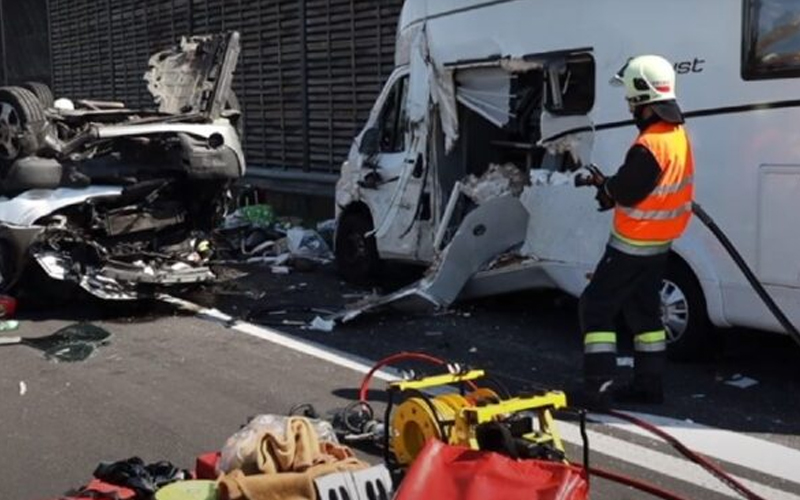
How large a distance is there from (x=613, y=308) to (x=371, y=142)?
4362 mm

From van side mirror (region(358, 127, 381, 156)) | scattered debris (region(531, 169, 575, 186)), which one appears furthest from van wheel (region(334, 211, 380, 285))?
scattered debris (region(531, 169, 575, 186))

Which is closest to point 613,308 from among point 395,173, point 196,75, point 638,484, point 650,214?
point 650,214

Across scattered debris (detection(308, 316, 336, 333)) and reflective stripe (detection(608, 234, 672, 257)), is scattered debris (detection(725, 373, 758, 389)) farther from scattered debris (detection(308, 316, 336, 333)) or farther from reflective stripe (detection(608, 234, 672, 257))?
scattered debris (detection(308, 316, 336, 333))

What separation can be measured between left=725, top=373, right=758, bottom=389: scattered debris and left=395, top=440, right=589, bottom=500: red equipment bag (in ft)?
10.6

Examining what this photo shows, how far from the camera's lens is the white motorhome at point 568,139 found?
6.02m

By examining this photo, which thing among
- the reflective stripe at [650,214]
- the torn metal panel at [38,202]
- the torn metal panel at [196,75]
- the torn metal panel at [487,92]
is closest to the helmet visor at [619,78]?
the reflective stripe at [650,214]

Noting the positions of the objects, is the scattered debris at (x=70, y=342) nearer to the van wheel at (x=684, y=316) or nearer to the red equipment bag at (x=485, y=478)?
the van wheel at (x=684, y=316)

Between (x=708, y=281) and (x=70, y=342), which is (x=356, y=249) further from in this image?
(x=708, y=281)

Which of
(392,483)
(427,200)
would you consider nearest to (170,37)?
(427,200)

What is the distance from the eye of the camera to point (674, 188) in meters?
5.63

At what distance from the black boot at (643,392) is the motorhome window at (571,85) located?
2121 mm

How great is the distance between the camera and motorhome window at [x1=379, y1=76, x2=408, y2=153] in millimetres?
9281

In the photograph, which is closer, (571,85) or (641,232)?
(641,232)

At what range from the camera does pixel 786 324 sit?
235 inches
